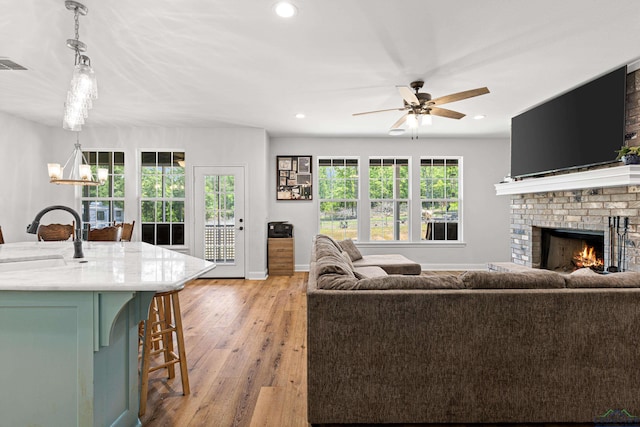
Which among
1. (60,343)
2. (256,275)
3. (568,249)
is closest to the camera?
(60,343)

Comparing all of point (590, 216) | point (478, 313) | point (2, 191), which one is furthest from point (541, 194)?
point (2, 191)

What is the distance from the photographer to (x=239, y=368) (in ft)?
8.75

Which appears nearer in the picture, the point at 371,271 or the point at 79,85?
the point at 79,85

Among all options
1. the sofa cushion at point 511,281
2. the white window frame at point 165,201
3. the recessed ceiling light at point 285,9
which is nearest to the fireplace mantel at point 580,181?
the sofa cushion at point 511,281

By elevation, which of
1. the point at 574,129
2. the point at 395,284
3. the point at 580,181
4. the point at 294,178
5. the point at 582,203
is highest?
the point at 574,129

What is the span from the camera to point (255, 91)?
4207 millimetres

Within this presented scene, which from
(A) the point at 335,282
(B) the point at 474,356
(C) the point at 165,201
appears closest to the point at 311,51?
(A) the point at 335,282

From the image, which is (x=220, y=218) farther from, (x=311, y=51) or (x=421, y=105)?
(x=421, y=105)

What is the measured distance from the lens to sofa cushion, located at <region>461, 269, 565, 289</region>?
6.37ft

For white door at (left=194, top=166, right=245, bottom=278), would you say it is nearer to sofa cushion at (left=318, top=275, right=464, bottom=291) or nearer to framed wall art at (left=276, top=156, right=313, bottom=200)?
framed wall art at (left=276, top=156, right=313, bottom=200)

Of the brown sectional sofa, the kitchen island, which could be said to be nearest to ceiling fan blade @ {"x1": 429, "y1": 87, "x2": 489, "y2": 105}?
the brown sectional sofa

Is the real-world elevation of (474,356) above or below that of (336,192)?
below

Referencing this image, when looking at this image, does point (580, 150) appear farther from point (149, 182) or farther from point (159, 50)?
point (149, 182)

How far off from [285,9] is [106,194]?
5192mm
